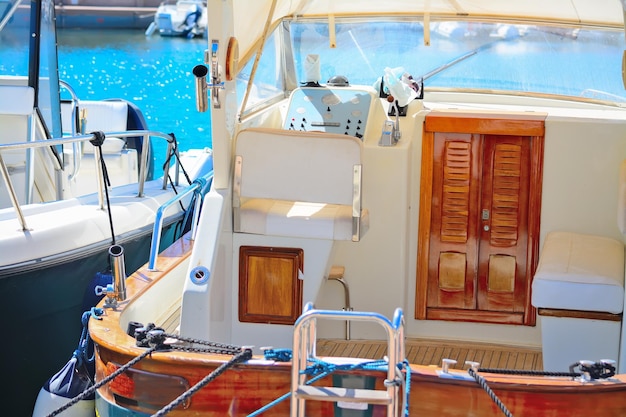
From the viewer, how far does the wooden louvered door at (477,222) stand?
14.9ft

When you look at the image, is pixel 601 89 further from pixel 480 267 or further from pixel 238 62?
pixel 238 62

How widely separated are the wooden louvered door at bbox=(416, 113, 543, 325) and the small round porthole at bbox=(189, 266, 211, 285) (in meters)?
1.34

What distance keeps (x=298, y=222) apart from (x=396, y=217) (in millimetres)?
625

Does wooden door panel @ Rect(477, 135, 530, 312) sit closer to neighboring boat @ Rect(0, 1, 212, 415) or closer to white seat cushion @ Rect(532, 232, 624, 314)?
white seat cushion @ Rect(532, 232, 624, 314)

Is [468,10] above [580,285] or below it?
above

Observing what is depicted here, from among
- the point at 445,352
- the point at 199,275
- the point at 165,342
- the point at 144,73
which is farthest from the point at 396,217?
the point at 144,73

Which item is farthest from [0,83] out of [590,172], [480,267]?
[590,172]

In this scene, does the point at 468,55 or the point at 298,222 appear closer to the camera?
the point at 298,222

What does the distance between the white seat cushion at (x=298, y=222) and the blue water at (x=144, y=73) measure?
11.4 metres

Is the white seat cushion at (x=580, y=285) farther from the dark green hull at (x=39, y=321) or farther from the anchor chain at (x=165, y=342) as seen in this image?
the dark green hull at (x=39, y=321)

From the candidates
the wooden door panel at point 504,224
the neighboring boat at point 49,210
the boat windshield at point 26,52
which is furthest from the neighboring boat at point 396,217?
the boat windshield at point 26,52

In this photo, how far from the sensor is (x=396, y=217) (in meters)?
4.45

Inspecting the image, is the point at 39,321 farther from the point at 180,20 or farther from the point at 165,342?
the point at 180,20

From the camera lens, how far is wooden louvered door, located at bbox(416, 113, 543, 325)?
454 cm
